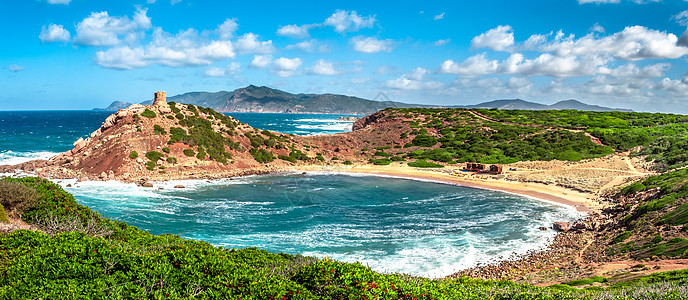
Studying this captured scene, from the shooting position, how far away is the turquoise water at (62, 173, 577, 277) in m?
20.4

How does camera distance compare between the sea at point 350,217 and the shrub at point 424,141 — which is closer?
the sea at point 350,217

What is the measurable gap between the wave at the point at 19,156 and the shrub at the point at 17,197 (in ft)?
123

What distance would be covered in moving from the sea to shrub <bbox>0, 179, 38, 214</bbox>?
8.29 m

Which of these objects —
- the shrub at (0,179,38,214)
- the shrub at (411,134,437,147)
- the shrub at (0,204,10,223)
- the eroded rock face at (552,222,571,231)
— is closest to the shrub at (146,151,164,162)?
the shrub at (0,179,38,214)

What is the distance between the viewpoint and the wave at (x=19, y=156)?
145ft

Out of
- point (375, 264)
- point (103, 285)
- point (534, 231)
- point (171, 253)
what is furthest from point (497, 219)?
point (103, 285)

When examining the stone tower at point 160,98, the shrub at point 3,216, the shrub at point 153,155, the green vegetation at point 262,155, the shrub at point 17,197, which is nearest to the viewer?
the shrub at point 3,216

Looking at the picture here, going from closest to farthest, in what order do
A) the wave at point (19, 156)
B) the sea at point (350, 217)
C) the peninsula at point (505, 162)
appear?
the peninsula at point (505, 162) < the sea at point (350, 217) < the wave at point (19, 156)

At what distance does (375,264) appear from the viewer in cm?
1844

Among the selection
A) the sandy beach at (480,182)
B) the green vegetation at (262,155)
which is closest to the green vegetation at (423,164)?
the sandy beach at (480,182)

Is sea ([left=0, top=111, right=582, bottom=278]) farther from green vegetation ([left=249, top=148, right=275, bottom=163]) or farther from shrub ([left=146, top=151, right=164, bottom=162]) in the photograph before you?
green vegetation ([left=249, top=148, right=275, bottom=163])

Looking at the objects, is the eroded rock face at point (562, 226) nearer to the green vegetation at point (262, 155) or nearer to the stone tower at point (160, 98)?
the green vegetation at point (262, 155)

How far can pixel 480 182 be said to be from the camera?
38.9 meters

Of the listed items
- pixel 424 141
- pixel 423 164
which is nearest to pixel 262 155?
pixel 423 164
